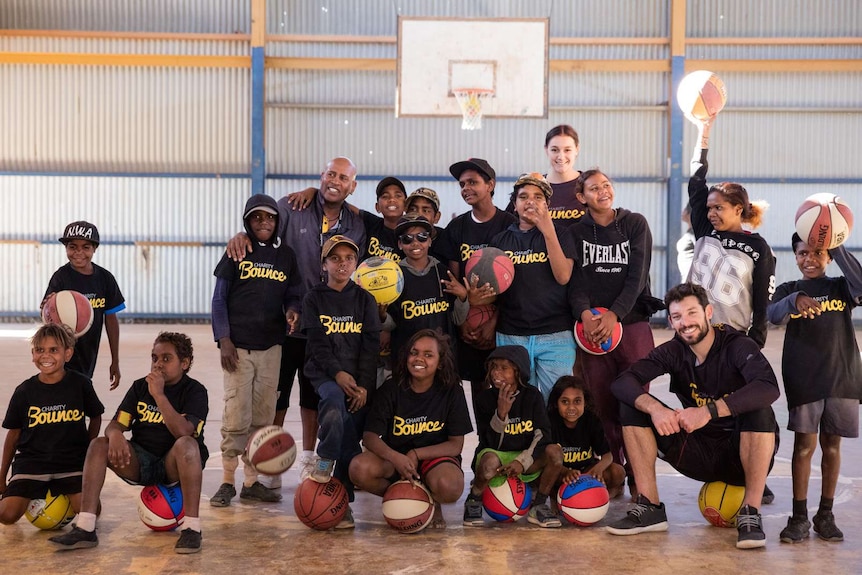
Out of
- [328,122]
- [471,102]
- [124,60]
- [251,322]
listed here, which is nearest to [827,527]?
[251,322]

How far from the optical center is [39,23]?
19031 millimetres

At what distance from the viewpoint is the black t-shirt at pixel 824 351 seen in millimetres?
5211

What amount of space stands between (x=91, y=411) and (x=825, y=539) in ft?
13.3

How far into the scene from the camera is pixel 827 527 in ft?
16.5

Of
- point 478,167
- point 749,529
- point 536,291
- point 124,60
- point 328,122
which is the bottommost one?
point 749,529

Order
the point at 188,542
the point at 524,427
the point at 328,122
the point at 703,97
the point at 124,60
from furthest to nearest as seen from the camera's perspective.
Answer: the point at 328,122 < the point at 124,60 < the point at 703,97 < the point at 524,427 < the point at 188,542

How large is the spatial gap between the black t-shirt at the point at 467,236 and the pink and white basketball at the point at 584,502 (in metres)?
1.56

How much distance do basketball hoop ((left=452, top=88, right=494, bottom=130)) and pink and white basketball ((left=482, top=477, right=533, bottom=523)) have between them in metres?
12.2

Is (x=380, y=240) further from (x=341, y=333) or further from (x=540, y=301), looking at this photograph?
(x=540, y=301)

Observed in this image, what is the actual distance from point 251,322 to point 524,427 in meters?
1.82

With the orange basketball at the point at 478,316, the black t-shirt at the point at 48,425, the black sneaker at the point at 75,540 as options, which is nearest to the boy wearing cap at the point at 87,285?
the black t-shirt at the point at 48,425

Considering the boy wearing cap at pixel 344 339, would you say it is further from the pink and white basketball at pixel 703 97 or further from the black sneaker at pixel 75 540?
the pink and white basketball at pixel 703 97

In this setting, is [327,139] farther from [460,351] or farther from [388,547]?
[388,547]

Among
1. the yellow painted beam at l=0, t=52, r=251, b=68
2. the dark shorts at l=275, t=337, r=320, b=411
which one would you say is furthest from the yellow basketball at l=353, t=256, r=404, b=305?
the yellow painted beam at l=0, t=52, r=251, b=68
